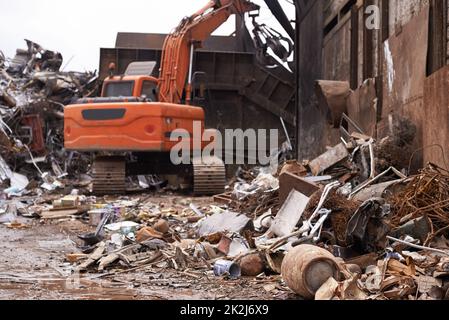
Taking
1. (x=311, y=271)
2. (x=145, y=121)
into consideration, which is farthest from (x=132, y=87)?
(x=311, y=271)

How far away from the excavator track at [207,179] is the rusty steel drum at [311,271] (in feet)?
24.6

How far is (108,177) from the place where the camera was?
450 inches

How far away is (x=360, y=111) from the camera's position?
8945 mm

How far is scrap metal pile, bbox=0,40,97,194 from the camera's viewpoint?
14.8 m

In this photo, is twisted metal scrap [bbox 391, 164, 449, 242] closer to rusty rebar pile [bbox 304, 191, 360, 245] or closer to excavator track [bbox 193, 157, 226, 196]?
rusty rebar pile [bbox 304, 191, 360, 245]

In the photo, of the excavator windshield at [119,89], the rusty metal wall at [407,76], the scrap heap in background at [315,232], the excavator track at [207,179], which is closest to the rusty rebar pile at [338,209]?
the scrap heap in background at [315,232]

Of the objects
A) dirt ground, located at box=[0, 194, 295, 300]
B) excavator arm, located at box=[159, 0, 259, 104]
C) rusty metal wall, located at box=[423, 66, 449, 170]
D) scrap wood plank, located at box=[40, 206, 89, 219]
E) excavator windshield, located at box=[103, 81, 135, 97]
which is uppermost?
excavator arm, located at box=[159, 0, 259, 104]

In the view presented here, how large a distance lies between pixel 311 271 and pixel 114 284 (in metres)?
1.49

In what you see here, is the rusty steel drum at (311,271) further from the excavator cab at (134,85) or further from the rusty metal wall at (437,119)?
the excavator cab at (134,85)

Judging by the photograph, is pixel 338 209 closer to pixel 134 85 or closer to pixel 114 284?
pixel 114 284

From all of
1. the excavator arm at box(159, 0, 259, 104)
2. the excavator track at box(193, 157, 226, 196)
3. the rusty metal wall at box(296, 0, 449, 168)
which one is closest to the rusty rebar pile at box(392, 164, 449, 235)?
the rusty metal wall at box(296, 0, 449, 168)

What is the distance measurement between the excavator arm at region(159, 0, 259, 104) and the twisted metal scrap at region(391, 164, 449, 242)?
7282 mm
